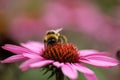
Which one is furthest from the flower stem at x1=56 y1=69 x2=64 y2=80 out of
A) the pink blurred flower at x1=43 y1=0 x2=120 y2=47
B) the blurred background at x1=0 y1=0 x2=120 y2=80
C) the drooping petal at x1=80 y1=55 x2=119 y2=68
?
the pink blurred flower at x1=43 y1=0 x2=120 y2=47

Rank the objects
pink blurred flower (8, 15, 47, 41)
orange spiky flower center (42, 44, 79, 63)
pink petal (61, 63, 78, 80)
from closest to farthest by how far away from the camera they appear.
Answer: pink petal (61, 63, 78, 80), orange spiky flower center (42, 44, 79, 63), pink blurred flower (8, 15, 47, 41)

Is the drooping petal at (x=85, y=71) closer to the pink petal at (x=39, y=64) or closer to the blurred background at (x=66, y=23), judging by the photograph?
the pink petal at (x=39, y=64)

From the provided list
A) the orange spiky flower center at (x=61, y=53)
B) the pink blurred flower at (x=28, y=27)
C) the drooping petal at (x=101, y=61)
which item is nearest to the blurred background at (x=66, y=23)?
the pink blurred flower at (x=28, y=27)

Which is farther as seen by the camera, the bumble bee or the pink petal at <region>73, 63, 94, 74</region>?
the bumble bee

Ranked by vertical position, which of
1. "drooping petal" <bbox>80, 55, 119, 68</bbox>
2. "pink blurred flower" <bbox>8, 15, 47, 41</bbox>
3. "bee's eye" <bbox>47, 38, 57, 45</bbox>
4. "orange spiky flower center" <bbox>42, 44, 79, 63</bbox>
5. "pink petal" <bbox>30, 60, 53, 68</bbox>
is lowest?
"drooping petal" <bbox>80, 55, 119, 68</bbox>

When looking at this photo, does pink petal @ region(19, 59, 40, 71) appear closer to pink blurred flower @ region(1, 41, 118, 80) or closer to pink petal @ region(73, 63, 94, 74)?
pink blurred flower @ region(1, 41, 118, 80)

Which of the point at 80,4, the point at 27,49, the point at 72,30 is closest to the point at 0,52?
the point at 27,49

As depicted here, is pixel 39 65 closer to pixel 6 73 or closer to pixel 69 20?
pixel 6 73

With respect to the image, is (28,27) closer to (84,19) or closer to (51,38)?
(84,19)
